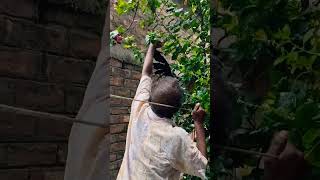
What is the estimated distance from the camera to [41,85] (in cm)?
103

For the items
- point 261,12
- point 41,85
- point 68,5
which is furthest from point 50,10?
point 261,12

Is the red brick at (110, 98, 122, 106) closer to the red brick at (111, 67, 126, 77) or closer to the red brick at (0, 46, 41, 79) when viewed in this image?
the red brick at (111, 67, 126, 77)

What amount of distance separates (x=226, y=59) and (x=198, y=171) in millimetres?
304

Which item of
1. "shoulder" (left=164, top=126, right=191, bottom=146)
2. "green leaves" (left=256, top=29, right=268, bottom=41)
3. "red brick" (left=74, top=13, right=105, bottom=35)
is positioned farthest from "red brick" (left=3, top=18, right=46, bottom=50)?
"green leaves" (left=256, top=29, right=268, bottom=41)

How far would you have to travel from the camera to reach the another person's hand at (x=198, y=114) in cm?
116

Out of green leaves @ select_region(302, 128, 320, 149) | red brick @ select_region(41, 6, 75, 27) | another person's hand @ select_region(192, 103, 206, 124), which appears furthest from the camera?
another person's hand @ select_region(192, 103, 206, 124)

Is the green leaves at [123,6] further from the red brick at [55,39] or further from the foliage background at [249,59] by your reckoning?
the red brick at [55,39]

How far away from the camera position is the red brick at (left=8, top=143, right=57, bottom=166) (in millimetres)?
978

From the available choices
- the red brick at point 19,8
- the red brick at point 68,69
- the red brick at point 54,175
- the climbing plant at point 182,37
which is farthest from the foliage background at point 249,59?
the red brick at point 54,175

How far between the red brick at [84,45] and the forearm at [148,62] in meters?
0.13

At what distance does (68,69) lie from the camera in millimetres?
1084

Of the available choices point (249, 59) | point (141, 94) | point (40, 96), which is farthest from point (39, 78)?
point (249, 59)

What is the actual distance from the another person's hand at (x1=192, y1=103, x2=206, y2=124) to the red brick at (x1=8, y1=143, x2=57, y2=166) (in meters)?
0.36

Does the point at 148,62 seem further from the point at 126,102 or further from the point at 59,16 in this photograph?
the point at 59,16
